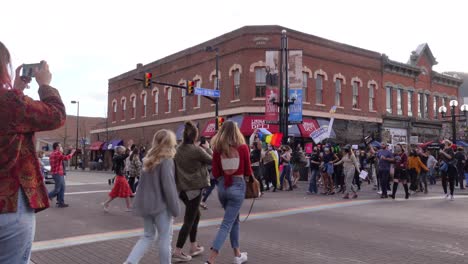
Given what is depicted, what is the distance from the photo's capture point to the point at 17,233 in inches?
87.0

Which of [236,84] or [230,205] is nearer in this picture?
[230,205]

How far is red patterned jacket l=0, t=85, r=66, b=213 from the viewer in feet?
7.06

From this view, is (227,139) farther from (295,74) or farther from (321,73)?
(321,73)

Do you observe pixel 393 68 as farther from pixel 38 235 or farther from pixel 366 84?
pixel 38 235

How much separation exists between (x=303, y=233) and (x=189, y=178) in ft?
9.42

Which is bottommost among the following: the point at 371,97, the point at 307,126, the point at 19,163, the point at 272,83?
the point at 19,163

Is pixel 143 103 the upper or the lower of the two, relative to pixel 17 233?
upper

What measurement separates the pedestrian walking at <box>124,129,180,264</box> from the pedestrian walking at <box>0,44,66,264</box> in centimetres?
226

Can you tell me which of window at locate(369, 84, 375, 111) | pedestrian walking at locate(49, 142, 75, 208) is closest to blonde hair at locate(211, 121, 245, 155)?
pedestrian walking at locate(49, 142, 75, 208)

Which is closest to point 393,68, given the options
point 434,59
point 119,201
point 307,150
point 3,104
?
point 434,59

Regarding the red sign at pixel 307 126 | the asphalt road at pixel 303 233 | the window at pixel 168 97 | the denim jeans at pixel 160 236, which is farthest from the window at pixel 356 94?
the denim jeans at pixel 160 236

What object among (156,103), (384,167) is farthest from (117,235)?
(156,103)

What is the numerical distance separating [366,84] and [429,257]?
2681 cm

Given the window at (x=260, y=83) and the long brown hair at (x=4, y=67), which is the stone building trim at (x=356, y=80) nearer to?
the window at (x=260, y=83)
